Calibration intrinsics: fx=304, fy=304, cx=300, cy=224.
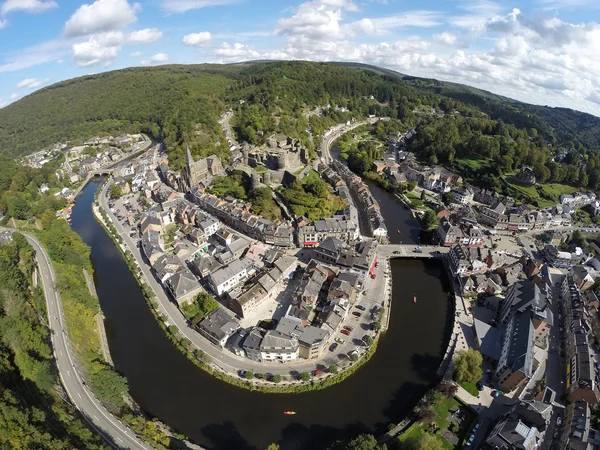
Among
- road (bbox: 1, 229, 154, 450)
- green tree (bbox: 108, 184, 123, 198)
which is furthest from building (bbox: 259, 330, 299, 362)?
green tree (bbox: 108, 184, 123, 198)

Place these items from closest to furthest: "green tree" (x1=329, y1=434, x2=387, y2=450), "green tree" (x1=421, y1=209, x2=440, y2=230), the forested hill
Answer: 1. "green tree" (x1=329, y1=434, x2=387, y2=450)
2. "green tree" (x1=421, y1=209, x2=440, y2=230)
3. the forested hill

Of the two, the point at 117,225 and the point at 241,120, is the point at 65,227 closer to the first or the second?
the point at 117,225

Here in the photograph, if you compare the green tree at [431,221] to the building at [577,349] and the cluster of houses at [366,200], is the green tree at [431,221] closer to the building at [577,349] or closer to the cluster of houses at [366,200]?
the cluster of houses at [366,200]

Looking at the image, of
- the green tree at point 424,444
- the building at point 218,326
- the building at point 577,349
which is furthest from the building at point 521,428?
the building at point 218,326

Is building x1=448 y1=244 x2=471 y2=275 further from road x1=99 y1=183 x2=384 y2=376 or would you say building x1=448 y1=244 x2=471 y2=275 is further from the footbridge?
road x1=99 y1=183 x2=384 y2=376

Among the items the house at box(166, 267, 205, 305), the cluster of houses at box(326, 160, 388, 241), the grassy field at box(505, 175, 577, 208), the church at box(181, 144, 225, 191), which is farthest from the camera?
the grassy field at box(505, 175, 577, 208)

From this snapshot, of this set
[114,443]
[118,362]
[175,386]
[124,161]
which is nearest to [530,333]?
[175,386]
